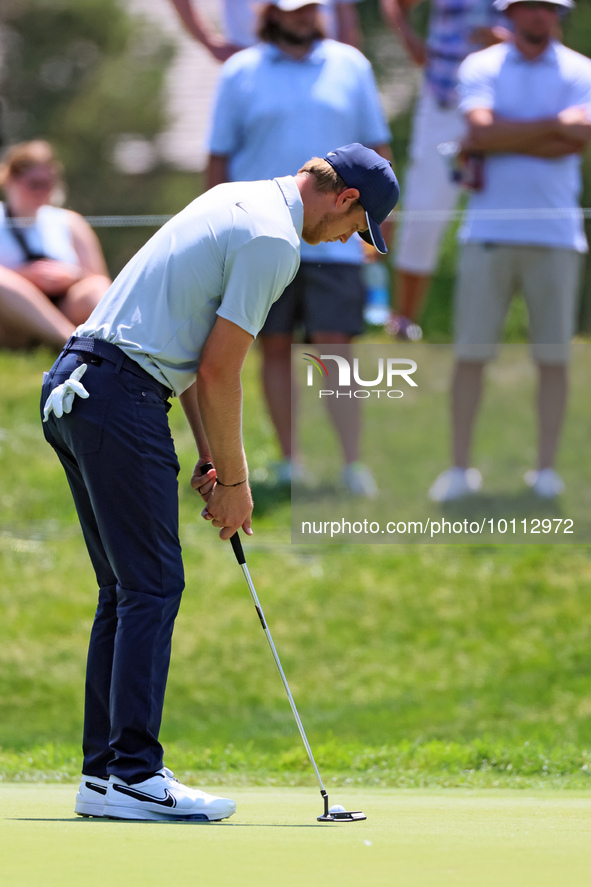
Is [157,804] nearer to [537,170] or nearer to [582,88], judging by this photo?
[537,170]

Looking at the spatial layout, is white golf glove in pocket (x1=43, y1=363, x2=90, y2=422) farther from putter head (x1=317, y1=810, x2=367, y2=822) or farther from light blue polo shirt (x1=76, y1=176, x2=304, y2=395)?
putter head (x1=317, y1=810, x2=367, y2=822)

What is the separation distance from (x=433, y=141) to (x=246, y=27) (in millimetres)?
1231

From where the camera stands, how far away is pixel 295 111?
6.11m

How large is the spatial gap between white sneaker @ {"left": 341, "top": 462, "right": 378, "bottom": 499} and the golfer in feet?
9.41

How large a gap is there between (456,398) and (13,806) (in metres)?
3.37

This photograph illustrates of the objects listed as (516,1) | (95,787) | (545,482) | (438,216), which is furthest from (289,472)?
(95,787)

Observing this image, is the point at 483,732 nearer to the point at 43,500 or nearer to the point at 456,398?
the point at 456,398

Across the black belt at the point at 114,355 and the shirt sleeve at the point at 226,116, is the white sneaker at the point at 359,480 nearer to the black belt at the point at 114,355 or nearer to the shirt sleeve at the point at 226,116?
the shirt sleeve at the point at 226,116

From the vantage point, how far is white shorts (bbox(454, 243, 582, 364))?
237 inches

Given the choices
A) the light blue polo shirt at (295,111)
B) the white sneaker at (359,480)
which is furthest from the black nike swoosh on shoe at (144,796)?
the light blue polo shirt at (295,111)

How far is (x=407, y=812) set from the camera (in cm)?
345

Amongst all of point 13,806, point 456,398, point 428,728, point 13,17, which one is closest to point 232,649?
point 428,728

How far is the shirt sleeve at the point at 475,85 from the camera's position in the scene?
6.12m

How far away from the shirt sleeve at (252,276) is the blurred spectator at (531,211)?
123 inches
